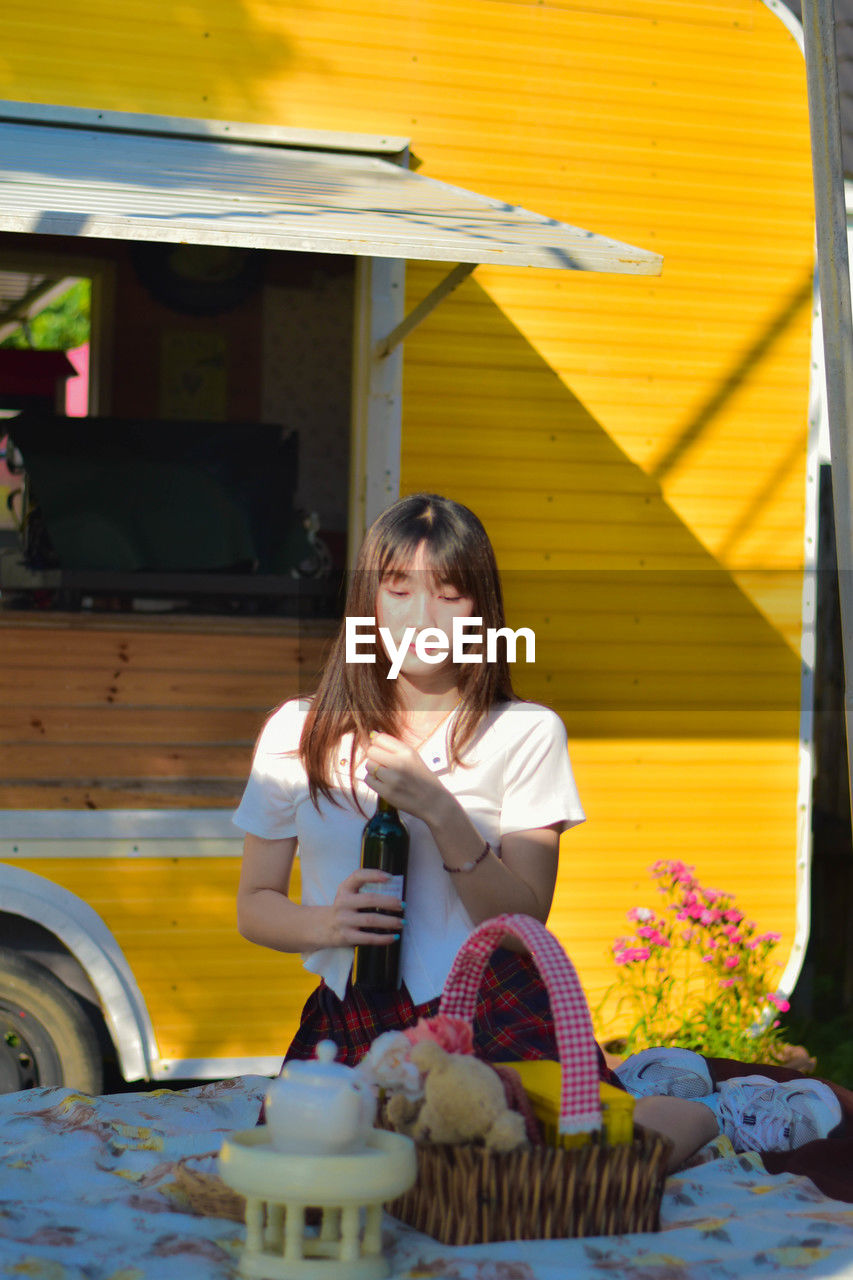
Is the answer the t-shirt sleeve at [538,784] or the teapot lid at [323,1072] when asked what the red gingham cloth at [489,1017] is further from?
the teapot lid at [323,1072]

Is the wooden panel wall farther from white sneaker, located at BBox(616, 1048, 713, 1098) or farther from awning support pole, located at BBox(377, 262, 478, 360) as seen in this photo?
white sneaker, located at BBox(616, 1048, 713, 1098)

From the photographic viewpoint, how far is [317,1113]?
152 cm

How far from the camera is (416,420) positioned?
4.64 m

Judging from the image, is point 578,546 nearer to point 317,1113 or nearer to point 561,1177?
point 561,1177

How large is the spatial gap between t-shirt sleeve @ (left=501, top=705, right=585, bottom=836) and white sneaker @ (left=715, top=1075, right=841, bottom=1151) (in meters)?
0.89

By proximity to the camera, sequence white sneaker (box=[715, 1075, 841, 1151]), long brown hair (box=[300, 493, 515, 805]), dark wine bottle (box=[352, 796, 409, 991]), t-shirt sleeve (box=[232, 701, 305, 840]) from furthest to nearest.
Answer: white sneaker (box=[715, 1075, 841, 1151]) → t-shirt sleeve (box=[232, 701, 305, 840]) → long brown hair (box=[300, 493, 515, 805]) → dark wine bottle (box=[352, 796, 409, 991])

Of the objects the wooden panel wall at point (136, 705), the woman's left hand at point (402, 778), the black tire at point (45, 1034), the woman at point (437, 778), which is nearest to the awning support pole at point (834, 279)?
the woman at point (437, 778)

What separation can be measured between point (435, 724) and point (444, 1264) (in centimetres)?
103

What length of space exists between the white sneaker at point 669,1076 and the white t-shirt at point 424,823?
88cm

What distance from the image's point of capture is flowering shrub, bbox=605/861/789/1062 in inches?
182

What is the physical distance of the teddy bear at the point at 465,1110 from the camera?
5.46 ft

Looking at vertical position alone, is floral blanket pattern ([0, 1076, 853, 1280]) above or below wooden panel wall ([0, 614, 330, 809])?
below

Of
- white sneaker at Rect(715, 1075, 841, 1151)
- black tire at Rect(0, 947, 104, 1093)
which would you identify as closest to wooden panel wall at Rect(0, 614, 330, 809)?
black tire at Rect(0, 947, 104, 1093)

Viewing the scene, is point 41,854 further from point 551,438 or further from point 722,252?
point 722,252
